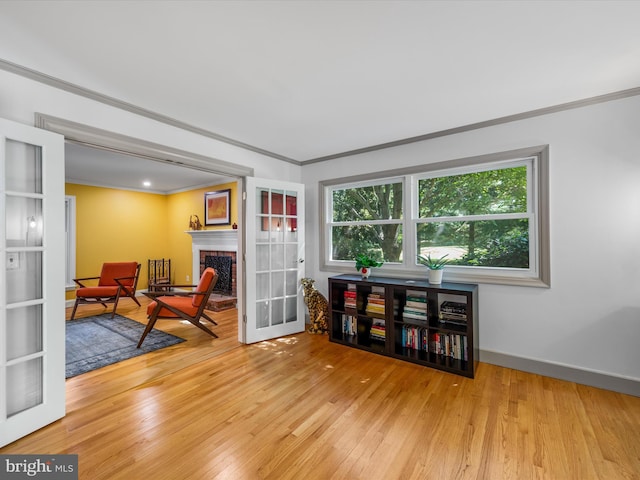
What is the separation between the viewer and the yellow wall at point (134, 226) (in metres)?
5.60

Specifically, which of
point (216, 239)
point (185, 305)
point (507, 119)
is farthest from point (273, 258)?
point (507, 119)

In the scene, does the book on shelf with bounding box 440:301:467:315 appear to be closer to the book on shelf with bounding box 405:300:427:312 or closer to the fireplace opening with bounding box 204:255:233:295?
the book on shelf with bounding box 405:300:427:312

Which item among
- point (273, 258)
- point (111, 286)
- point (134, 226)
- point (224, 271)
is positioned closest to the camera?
point (273, 258)

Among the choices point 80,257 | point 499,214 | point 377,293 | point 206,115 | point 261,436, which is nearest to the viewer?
point 261,436

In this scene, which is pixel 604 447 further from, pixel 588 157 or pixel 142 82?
pixel 142 82

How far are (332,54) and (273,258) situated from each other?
242 centimetres

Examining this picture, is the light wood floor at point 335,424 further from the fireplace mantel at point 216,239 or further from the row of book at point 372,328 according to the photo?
the fireplace mantel at point 216,239

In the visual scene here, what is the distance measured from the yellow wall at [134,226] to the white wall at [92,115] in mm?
Result: 2396

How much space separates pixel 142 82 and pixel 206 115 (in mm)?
621

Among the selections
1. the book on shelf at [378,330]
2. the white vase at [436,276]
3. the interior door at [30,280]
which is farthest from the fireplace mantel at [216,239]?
the white vase at [436,276]

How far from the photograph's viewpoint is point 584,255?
7.99 ft

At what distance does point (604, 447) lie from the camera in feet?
5.55

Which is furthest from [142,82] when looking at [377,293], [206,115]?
[377,293]

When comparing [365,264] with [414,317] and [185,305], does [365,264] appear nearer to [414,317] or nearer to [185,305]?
[414,317]
